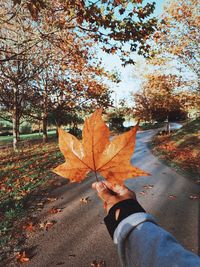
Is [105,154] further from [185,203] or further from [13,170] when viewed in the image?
[13,170]

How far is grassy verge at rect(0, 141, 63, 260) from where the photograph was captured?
4851 mm

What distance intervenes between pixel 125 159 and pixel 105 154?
0.10 meters

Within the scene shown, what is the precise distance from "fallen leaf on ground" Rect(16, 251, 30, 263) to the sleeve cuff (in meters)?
3.62

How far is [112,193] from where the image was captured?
1.15 m

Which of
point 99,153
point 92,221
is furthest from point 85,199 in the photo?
point 99,153

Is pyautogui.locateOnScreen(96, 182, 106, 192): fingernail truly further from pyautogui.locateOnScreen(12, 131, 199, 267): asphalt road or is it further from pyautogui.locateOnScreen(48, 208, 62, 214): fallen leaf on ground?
pyautogui.locateOnScreen(48, 208, 62, 214): fallen leaf on ground

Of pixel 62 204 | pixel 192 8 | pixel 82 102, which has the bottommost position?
pixel 62 204

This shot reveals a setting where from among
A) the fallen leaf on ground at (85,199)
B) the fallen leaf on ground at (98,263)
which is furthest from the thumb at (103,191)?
the fallen leaf on ground at (85,199)

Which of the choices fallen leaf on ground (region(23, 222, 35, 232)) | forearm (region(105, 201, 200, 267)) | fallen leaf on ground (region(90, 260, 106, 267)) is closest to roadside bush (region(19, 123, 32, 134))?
fallen leaf on ground (region(23, 222, 35, 232))

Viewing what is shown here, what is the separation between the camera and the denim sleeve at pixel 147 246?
80cm

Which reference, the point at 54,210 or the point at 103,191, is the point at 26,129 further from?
the point at 103,191

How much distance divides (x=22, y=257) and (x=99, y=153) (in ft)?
12.4

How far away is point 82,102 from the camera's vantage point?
18.0 metres

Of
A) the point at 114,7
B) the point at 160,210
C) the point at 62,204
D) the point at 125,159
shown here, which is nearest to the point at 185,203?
the point at 160,210
